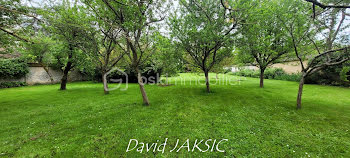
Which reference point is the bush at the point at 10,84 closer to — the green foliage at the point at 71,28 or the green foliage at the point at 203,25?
the green foliage at the point at 71,28

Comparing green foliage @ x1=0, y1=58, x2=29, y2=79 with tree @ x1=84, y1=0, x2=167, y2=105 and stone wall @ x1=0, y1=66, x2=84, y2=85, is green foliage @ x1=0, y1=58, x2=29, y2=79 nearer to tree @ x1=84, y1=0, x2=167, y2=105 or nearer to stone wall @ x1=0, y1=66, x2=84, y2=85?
stone wall @ x1=0, y1=66, x2=84, y2=85

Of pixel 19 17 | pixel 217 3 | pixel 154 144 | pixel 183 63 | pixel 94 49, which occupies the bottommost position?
pixel 154 144

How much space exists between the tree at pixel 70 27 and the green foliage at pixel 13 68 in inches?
369

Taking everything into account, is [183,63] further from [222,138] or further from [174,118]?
[222,138]

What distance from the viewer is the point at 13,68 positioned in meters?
14.6

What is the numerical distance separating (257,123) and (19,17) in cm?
1178

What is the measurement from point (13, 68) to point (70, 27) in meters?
15.6

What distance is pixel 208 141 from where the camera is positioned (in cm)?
343

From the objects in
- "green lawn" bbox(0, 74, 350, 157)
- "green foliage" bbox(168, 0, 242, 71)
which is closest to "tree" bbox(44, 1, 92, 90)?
"green lawn" bbox(0, 74, 350, 157)

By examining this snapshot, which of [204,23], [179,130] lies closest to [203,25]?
[204,23]

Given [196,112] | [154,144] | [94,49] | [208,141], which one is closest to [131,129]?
[154,144]

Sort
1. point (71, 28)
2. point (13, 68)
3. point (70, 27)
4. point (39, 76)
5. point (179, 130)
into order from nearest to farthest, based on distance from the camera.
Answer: point (179, 130) → point (70, 27) → point (71, 28) → point (13, 68) → point (39, 76)

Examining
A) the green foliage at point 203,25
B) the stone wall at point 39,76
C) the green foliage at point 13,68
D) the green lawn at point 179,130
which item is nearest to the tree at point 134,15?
the green foliage at point 203,25

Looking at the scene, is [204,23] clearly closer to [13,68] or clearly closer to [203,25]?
[203,25]
